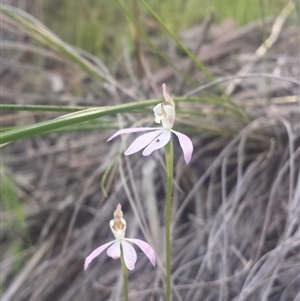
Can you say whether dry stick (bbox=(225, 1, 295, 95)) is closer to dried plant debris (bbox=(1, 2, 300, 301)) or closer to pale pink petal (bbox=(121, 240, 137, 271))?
dried plant debris (bbox=(1, 2, 300, 301))

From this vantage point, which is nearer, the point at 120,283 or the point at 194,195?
the point at 120,283

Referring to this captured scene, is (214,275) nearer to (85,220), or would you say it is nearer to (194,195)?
(194,195)

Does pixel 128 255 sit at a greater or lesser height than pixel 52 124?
lesser

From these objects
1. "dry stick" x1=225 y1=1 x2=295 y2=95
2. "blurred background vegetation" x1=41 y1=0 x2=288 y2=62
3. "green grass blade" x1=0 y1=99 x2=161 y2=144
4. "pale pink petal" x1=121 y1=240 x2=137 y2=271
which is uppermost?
"blurred background vegetation" x1=41 y1=0 x2=288 y2=62

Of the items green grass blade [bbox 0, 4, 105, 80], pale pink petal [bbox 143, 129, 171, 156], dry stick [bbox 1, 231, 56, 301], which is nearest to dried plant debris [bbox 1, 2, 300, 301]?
dry stick [bbox 1, 231, 56, 301]

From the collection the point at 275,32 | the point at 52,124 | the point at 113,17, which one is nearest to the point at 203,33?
the point at 275,32

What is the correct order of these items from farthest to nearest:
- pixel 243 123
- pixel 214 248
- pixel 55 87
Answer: pixel 55 87
pixel 243 123
pixel 214 248

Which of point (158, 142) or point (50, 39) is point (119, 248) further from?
point (50, 39)

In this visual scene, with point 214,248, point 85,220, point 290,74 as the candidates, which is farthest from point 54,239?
point 290,74
